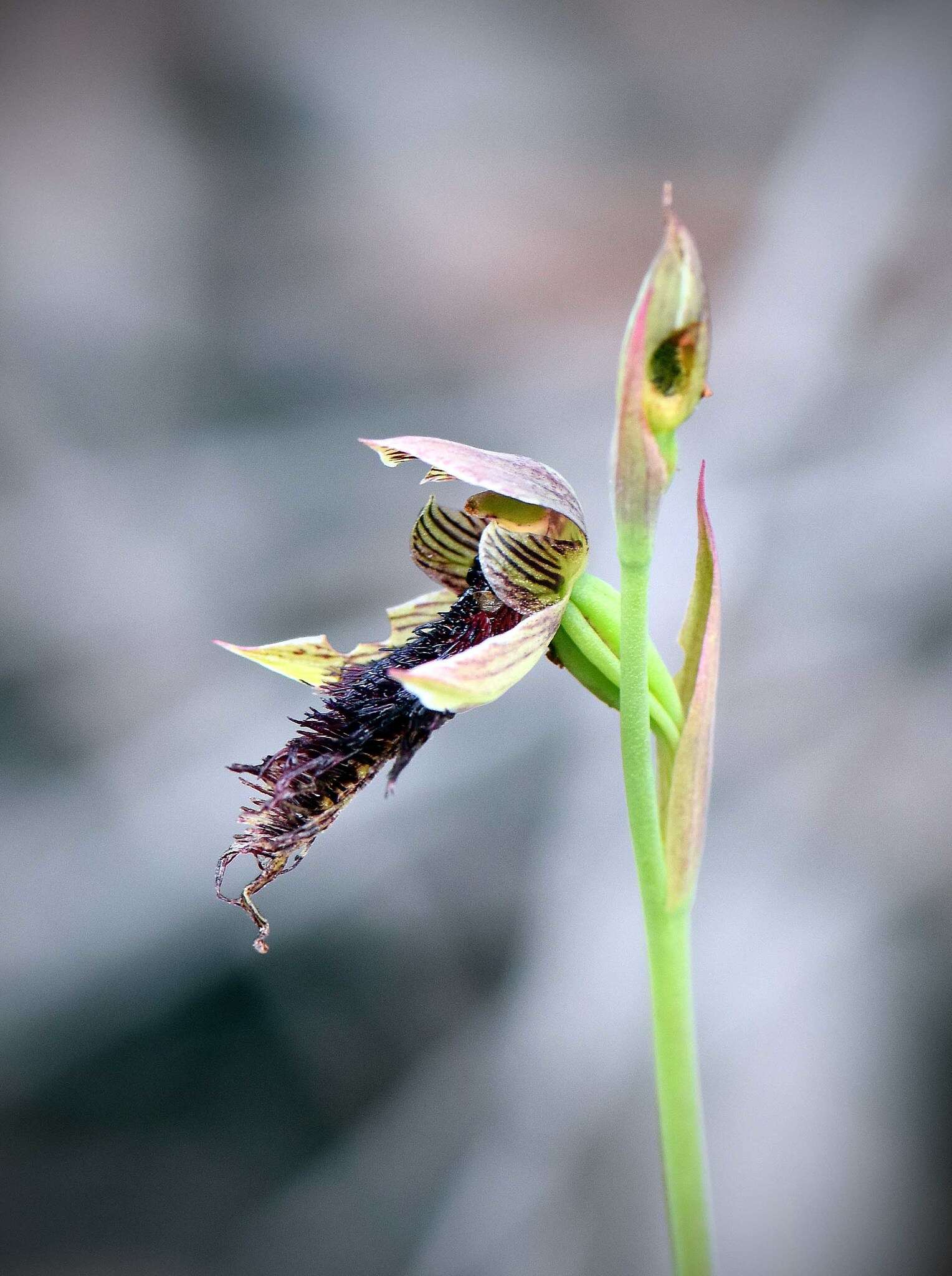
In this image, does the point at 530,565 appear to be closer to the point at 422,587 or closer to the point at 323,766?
the point at 323,766

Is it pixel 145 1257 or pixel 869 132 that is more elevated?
pixel 869 132

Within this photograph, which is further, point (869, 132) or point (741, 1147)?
point (869, 132)

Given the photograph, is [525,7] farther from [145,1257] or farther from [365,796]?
[145,1257]

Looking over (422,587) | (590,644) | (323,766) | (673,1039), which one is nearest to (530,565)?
(590,644)

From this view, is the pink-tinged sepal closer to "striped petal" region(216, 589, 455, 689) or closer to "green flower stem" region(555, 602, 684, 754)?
"green flower stem" region(555, 602, 684, 754)

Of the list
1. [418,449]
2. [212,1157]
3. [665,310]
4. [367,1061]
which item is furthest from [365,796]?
→ [665,310]

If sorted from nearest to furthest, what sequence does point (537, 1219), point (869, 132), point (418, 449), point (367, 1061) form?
point (418, 449)
point (537, 1219)
point (367, 1061)
point (869, 132)
